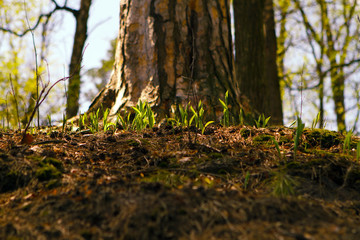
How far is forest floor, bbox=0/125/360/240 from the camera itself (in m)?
1.26

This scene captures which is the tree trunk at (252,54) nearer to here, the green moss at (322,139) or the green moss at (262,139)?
the green moss at (322,139)

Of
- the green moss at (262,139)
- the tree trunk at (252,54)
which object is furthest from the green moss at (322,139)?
the tree trunk at (252,54)

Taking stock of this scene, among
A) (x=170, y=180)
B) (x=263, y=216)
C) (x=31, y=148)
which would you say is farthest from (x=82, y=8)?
(x=263, y=216)

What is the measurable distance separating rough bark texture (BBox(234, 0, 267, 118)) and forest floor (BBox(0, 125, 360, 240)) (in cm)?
300

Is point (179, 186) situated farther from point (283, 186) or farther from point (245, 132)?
point (245, 132)

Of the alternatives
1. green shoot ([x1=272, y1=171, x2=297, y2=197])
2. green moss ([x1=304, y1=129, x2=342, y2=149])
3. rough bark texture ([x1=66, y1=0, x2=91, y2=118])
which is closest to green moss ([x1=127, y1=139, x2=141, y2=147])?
green shoot ([x1=272, y1=171, x2=297, y2=197])

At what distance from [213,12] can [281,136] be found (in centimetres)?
200

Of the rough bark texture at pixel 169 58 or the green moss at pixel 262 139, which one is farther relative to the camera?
the rough bark texture at pixel 169 58

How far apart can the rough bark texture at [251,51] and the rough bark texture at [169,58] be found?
79.2 inches

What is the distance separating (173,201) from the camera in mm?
1393

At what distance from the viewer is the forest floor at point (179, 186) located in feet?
4.13

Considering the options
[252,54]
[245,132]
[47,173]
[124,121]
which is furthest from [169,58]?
[252,54]

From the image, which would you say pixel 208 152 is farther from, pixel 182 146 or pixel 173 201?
pixel 173 201

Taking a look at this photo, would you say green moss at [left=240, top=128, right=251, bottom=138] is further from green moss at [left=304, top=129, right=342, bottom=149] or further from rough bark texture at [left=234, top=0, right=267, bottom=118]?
rough bark texture at [left=234, top=0, right=267, bottom=118]
